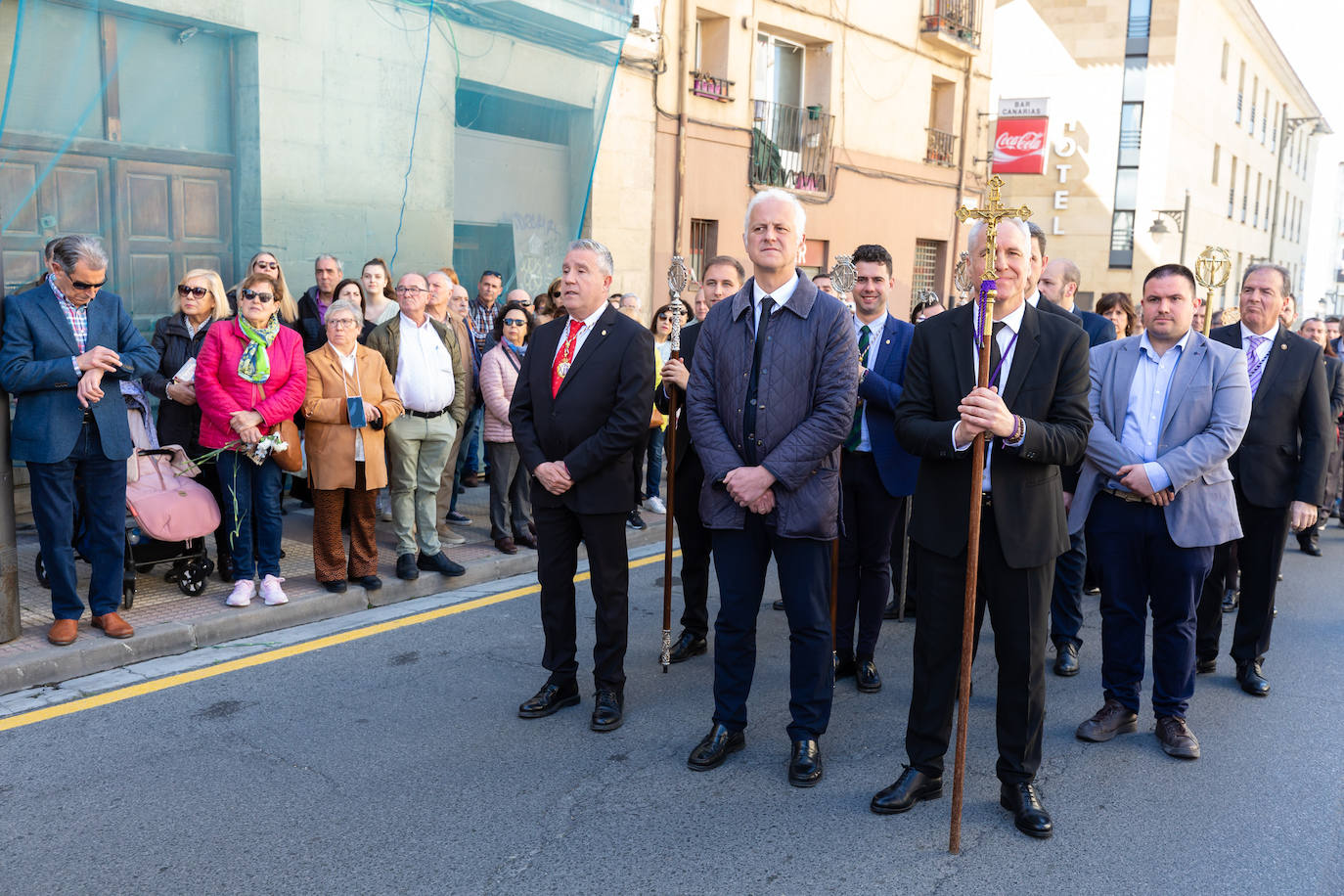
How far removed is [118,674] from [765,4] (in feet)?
42.5

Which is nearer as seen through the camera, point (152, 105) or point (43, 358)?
point (43, 358)

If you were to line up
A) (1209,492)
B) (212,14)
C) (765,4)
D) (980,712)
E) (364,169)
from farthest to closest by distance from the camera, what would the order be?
1. (765,4)
2. (364,169)
3. (212,14)
4. (980,712)
5. (1209,492)

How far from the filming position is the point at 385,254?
9.33 metres

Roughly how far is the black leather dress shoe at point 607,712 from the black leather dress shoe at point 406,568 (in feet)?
7.68

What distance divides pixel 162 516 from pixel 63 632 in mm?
905

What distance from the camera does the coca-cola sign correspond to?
23609mm

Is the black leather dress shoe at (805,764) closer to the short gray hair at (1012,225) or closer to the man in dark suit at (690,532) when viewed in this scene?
the man in dark suit at (690,532)

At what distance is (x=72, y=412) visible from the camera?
17.4 ft

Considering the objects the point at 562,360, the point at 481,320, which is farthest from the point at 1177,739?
the point at 481,320

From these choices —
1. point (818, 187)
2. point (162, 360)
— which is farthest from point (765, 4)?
point (162, 360)

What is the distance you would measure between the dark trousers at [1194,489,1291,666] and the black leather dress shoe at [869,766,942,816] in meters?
2.32

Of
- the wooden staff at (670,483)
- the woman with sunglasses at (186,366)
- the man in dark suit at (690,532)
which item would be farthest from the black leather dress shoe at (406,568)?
the wooden staff at (670,483)

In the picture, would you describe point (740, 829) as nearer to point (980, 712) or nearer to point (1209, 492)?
point (980, 712)

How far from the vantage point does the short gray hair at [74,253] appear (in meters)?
5.23
